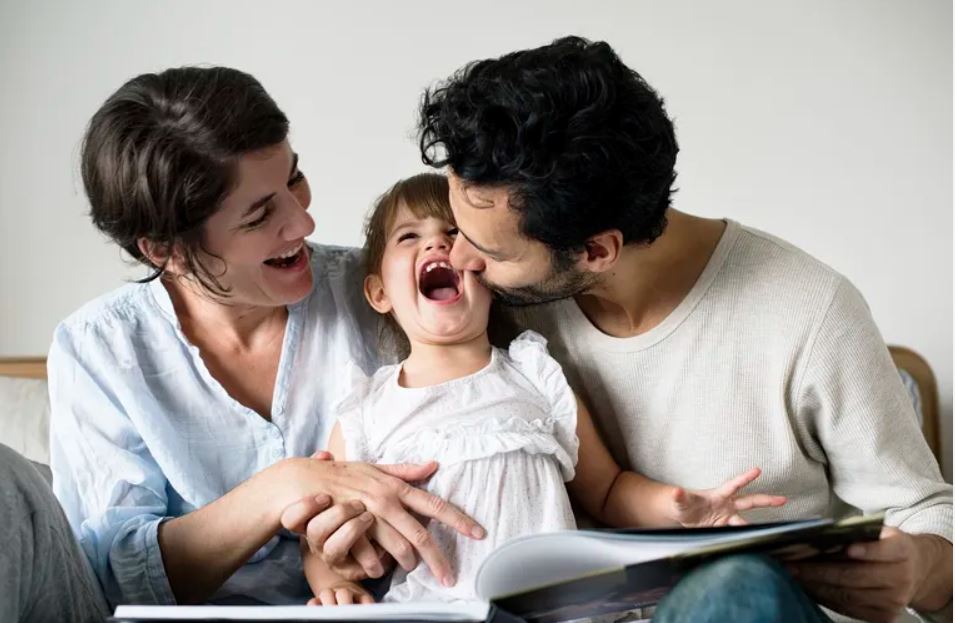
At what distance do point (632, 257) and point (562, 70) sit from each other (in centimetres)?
32

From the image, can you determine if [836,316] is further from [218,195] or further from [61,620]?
[61,620]

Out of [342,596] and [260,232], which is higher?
[260,232]

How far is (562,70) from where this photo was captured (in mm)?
1520

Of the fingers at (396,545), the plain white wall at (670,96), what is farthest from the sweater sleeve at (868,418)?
the plain white wall at (670,96)

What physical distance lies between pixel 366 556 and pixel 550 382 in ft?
1.23

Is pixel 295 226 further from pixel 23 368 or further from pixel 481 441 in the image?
pixel 23 368

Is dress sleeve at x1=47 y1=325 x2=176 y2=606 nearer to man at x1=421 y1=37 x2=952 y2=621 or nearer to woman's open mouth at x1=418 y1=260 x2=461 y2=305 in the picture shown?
woman's open mouth at x1=418 y1=260 x2=461 y2=305

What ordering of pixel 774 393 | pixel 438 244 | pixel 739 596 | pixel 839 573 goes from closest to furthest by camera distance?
pixel 739 596 < pixel 839 573 < pixel 774 393 < pixel 438 244

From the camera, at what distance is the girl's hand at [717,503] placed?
152 centimetres

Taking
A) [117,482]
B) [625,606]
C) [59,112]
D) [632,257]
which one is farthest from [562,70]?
[59,112]

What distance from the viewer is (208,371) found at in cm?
188

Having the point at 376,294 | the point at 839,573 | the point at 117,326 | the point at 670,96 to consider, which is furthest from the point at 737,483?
the point at 670,96

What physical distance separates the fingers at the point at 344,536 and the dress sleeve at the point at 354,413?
144mm

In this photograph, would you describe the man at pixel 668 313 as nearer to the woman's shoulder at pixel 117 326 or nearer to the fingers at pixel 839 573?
the fingers at pixel 839 573
